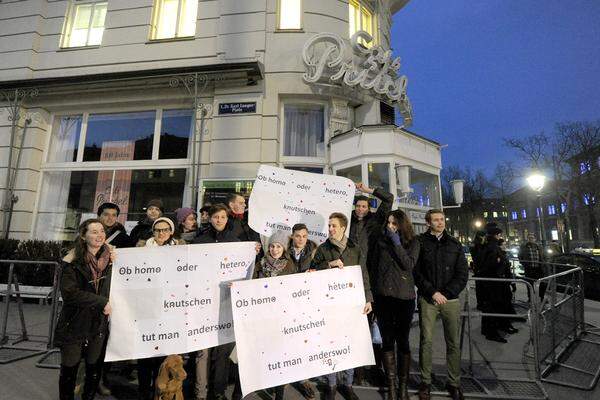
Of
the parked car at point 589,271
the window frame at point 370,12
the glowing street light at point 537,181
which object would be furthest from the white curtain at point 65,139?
the parked car at point 589,271

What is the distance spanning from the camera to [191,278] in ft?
11.1

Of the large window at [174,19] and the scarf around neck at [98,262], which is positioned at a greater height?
the large window at [174,19]

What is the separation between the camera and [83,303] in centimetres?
314

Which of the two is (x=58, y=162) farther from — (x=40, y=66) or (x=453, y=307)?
(x=453, y=307)

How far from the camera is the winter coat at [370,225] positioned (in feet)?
14.4

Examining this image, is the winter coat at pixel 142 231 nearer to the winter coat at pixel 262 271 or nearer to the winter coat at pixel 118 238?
the winter coat at pixel 118 238

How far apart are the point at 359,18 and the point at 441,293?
32.8ft

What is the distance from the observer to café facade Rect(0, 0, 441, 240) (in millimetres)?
8969

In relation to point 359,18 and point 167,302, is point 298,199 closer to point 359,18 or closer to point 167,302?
point 167,302

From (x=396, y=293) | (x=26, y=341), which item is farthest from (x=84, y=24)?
(x=396, y=293)

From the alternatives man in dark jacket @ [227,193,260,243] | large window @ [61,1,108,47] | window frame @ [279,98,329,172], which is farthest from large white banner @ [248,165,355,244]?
large window @ [61,1,108,47]

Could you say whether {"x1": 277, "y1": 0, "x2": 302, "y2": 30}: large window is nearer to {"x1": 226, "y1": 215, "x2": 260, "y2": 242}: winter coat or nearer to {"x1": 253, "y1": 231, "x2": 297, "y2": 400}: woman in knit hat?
{"x1": 226, "y1": 215, "x2": 260, "y2": 242}: winter coat

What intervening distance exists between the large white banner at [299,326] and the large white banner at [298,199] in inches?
50.4

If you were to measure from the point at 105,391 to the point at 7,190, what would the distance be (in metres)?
9.62
